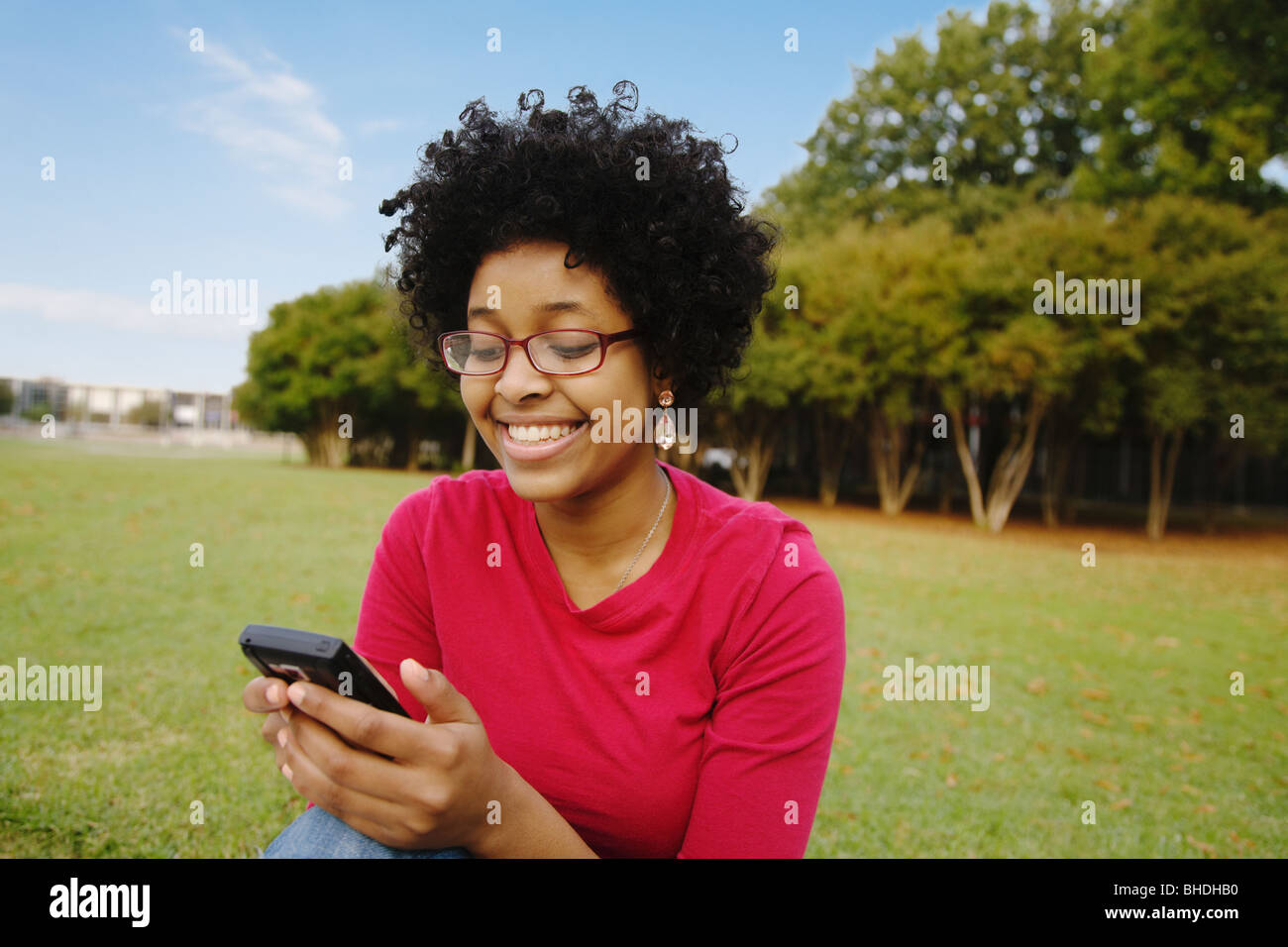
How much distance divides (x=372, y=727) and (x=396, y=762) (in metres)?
0.11

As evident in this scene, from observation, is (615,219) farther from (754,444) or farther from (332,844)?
(754,444)

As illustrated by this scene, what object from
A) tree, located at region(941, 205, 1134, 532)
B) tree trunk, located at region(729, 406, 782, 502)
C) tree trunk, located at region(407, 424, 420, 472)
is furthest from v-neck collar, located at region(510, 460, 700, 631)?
tree trunk, located at region(407, 424, 420, 472)

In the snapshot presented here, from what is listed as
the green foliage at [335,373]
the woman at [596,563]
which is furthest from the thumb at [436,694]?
the green foliage at [335,373]

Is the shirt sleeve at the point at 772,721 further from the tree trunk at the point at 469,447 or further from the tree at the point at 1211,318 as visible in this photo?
the tree trunk at the point at 469,447

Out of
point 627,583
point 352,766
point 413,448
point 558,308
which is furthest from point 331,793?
point 413,448

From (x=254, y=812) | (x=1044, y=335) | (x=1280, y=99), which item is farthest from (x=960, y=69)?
(x=254, y=812)

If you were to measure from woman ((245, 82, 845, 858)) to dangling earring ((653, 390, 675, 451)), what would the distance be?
1 cm

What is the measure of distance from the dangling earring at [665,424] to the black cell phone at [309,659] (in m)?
0.90

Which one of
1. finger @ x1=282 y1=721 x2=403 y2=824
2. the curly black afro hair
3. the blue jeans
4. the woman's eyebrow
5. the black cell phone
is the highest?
the curly black afro hair

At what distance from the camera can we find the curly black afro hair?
1746 mm

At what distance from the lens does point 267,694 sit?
1199 millimetres

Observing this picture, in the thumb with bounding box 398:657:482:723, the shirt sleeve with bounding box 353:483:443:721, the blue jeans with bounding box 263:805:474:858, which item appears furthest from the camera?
the shirt sleeve with bounding box 353:483:443:721

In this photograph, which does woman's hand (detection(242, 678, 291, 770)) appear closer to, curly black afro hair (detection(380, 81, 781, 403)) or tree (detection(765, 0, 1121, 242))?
curly black afro hair (detection(380, 81, 781, 403))

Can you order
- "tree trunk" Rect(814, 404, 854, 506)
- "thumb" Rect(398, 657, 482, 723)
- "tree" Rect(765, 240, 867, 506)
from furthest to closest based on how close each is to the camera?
"tree trunk" Rect(814, 404, 854, 506) < "tree" Rect(765, 240, 867, 506) < "thumb" Rect(398, 657, 482, 723)
